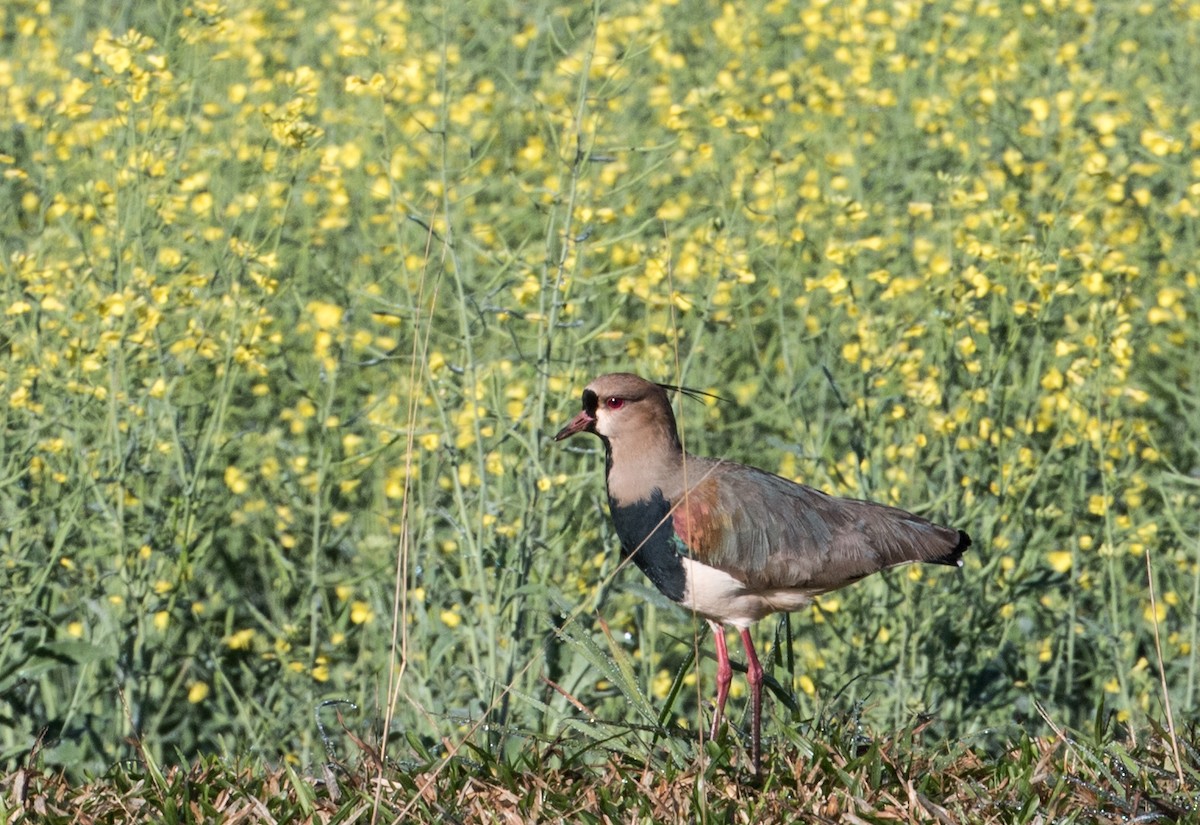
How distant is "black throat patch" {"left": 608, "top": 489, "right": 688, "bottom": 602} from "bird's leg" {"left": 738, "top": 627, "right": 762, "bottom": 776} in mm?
234

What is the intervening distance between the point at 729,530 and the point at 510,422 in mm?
823

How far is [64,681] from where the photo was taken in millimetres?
5246

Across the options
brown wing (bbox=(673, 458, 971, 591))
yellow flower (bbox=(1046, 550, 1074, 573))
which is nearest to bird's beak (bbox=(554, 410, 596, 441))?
brown wing (bbox=(673, 458, 971, 591))

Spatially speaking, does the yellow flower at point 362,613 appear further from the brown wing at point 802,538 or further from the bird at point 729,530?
the brown wing at point 802,538

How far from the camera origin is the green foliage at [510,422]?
457 centimetres

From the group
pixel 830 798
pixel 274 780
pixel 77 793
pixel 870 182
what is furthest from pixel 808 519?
pixel 870 182

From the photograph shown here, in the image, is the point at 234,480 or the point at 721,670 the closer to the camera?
the point at 721,670

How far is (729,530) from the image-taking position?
4.19 metres

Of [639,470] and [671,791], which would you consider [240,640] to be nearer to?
[639,470]

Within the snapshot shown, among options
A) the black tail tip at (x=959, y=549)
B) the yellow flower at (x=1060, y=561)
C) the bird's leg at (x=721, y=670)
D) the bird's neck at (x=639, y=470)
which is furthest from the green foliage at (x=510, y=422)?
the black tail tip at (x=959, y=549)

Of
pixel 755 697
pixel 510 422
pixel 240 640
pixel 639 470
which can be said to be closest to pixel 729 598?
pixel 639 470

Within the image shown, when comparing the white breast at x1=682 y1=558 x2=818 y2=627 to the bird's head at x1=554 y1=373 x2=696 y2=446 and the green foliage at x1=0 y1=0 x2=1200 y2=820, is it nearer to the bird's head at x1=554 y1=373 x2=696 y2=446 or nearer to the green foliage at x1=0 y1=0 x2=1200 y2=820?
A: the green foliage at x1=0 y1=0 x2=1200 y2=820

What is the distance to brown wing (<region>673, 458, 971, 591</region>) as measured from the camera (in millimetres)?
4152

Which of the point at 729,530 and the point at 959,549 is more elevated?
the point at 729,530
